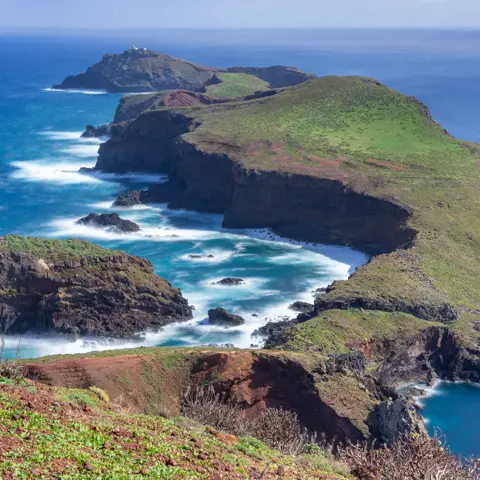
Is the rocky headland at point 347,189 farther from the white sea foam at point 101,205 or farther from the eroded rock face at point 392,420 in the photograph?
the eroded rock face at point 392,420

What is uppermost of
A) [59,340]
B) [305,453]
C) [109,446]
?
[109,446]

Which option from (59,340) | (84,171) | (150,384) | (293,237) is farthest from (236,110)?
(150,384)

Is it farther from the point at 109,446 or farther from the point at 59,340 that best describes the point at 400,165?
the point at 109,446

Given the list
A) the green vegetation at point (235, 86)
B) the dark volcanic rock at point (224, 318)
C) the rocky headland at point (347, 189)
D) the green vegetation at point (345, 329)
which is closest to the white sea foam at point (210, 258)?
the rocky headland at point (347, 189)

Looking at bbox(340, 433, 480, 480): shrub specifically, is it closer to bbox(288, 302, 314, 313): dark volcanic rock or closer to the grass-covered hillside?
the grass-covered hillside

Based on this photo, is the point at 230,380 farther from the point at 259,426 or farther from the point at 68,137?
the point at 68,137
